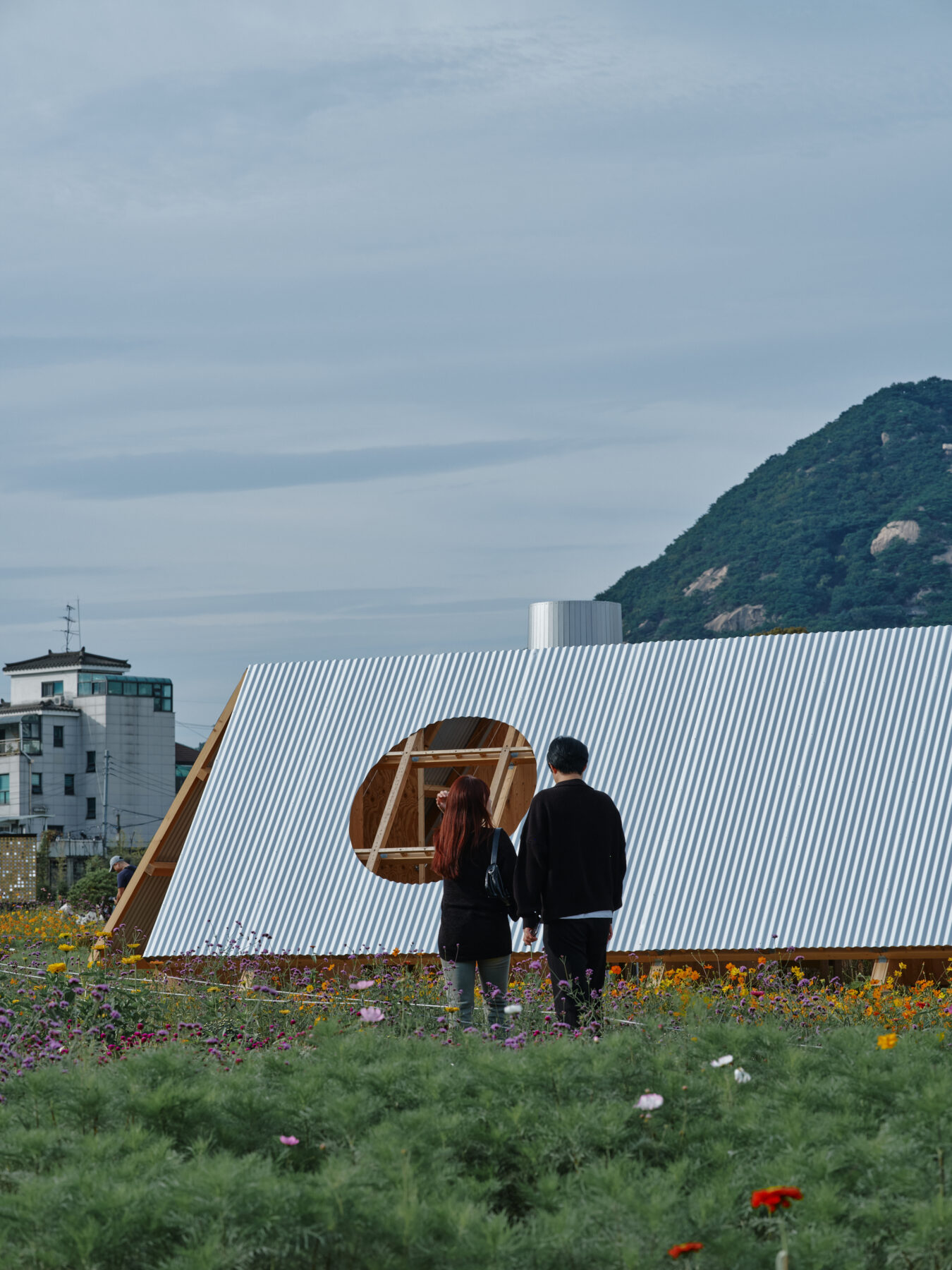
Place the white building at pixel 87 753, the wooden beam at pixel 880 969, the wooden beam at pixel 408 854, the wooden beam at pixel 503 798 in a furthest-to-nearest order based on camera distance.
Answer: the white building at pixel 87 753 < the wooden beam at pixel 408 854 < the wooden beam at pixel 503 798 < the wooden beam at pixel 880 969

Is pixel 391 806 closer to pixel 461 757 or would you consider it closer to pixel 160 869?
pixel 461 757

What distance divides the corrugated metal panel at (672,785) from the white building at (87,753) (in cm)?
4851

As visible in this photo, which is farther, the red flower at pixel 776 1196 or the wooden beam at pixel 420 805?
→ the wooden beam at pixel 420 805

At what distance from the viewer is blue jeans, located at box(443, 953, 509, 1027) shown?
822cm

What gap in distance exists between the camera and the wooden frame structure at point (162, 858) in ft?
50.5

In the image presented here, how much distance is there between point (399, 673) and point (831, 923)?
205 inches

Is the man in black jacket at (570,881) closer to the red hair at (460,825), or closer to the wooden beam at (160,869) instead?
the red hair at (460,825)

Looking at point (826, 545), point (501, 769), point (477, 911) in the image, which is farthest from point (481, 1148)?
point (826, 545)

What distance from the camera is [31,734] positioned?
208ft

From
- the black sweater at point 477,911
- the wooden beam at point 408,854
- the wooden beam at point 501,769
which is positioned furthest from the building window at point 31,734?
the black sweater at point 477,911

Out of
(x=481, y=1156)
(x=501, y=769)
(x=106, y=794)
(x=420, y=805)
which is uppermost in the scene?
(x=501, y=769)

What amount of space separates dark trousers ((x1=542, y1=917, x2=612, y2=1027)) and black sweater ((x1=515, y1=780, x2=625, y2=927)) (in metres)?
0.07

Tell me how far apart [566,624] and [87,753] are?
2070 inches

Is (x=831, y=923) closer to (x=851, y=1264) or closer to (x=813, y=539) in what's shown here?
(x=851, y=1264)
